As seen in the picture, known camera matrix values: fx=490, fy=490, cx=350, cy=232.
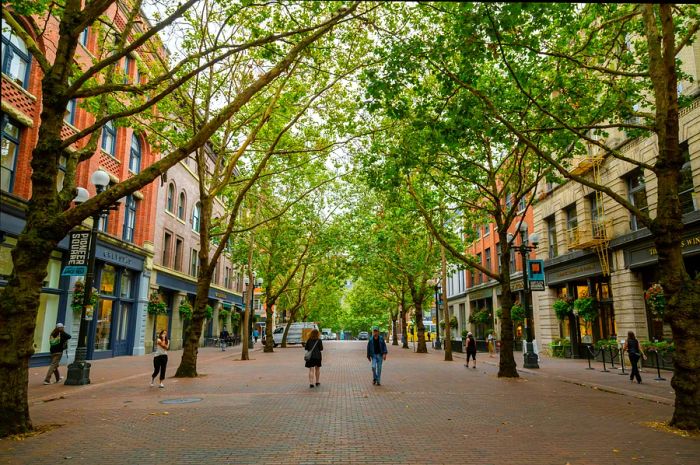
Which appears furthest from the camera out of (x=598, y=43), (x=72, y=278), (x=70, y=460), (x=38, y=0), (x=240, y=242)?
(x=240, y=242)

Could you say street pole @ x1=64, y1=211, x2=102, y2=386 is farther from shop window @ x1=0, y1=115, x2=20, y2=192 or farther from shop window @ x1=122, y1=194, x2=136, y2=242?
shop window @ x1=122, y1=194, x2=136, y2=242

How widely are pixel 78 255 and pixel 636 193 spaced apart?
22.0 meters

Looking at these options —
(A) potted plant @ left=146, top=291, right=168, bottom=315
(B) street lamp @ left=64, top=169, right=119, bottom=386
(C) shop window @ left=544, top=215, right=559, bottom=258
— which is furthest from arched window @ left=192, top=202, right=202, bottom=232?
(C) shop window @ left=544, top=215, right=559, bottom=258

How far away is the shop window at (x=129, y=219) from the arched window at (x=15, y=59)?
948 centimetres

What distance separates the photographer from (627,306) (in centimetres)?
2134

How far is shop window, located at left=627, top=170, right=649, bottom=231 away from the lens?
2076 cm

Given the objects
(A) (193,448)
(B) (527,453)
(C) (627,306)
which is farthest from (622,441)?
(C) (627,306)

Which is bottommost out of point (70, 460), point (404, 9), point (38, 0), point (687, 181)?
point (70, 460)

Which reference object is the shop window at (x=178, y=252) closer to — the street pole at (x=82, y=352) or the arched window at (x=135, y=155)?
the arched window at (x=135, y=155)

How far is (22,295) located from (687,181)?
2080 centimetres

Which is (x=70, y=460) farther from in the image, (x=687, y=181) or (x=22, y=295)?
(x=687, y=181)

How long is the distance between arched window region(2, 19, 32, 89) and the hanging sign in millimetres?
6843

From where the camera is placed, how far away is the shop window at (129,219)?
2707 cm

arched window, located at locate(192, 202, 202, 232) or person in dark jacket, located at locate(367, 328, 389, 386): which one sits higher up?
arched window, located at locate(192, 202, 202, 232)
